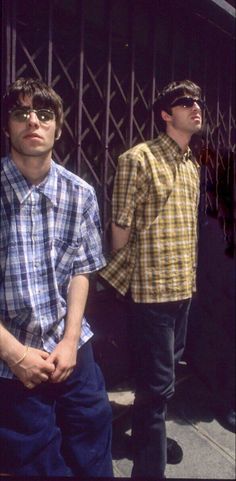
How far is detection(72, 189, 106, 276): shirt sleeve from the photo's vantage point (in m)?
2.57

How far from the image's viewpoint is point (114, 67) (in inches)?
135

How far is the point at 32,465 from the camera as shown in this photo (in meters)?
2.37

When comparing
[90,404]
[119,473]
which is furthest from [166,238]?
[119,473]

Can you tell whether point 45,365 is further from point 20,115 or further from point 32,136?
point 20,115

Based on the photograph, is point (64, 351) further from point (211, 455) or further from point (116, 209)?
point (211, 455)

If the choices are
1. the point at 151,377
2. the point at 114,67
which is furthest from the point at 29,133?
the point at 151,377

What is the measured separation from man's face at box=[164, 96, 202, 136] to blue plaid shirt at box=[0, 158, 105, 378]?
0.85m

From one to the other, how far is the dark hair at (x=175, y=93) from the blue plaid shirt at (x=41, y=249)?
873mm

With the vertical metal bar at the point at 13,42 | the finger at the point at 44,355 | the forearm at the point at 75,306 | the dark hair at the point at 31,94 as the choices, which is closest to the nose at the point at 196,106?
the dark hair at the point at 31,94

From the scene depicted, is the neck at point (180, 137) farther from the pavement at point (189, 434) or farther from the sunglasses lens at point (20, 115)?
the pavement at point (189, 434)

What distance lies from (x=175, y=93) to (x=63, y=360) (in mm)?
1729

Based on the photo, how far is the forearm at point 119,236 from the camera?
306 centimetres

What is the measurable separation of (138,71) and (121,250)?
4.62ft

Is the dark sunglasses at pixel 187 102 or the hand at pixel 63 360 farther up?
the dark sunglasses at pixel 187 102
